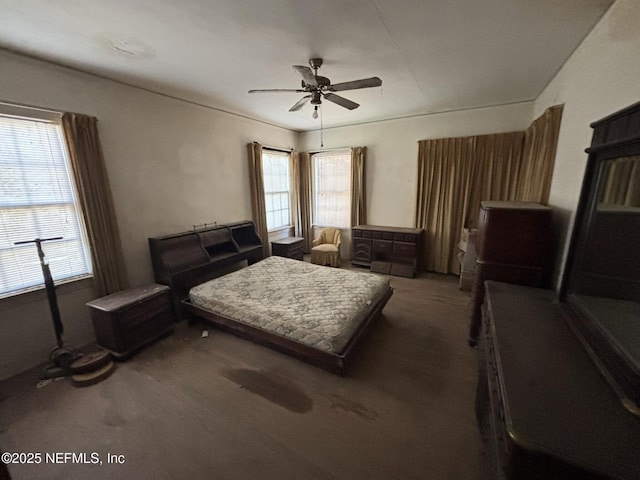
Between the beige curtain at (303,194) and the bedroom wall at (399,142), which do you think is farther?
the beige curtain at (303,194)

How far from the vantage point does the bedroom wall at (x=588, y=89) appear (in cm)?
141

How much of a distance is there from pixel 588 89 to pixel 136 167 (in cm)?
443

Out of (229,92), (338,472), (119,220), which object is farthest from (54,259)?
(338,472)

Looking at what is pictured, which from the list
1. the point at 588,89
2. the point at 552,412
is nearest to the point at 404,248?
the point at 588,89

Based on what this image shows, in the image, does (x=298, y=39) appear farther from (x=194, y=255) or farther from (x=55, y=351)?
(x=55, y=351)

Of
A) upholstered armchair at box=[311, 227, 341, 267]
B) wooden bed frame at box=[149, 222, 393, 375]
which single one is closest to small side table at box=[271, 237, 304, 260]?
upholstered armchair at box=[311, 227, 341, 267]

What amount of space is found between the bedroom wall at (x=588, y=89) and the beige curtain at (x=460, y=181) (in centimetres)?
78

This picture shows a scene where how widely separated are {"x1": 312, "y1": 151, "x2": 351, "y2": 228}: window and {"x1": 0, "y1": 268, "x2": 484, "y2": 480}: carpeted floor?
3313 mm

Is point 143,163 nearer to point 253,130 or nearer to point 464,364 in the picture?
point 253,130

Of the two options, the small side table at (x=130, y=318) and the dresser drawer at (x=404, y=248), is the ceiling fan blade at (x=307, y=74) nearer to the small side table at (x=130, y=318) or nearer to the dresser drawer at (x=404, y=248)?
the small side table at (x=130, y=318)

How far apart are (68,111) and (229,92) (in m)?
1.62

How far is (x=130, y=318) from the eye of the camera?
243cm

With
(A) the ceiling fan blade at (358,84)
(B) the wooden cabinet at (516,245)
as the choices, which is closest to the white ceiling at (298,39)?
(A) the ceiling fan blade at (358,84)

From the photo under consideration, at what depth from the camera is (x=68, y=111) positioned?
241 cm
